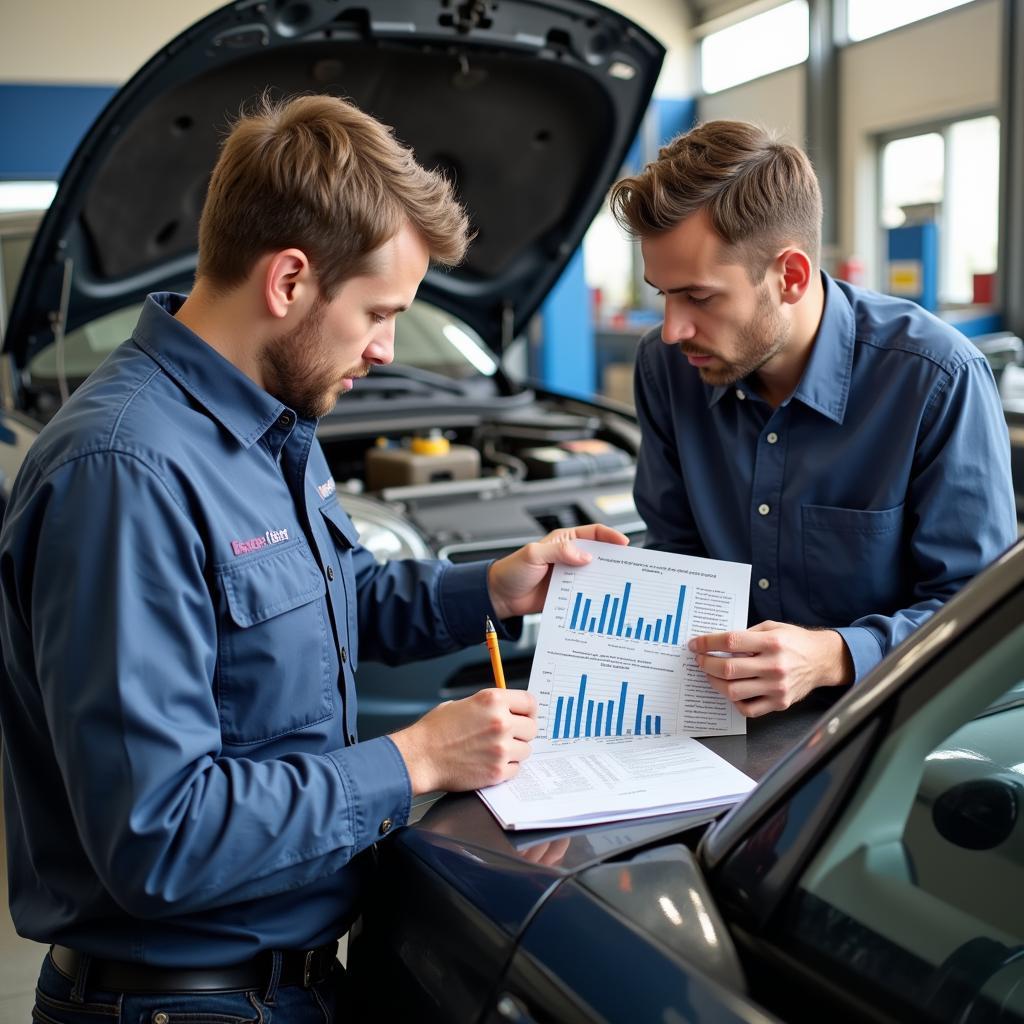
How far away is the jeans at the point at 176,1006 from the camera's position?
1128 mm

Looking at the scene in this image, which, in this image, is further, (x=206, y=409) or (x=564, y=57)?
(x=564, y=57)

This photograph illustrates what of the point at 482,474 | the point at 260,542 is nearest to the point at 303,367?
the point at 260,542

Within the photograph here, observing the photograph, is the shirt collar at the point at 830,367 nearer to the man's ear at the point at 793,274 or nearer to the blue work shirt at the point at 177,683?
the man's ear at the point at 793,274

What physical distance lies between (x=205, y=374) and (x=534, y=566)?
54 cm

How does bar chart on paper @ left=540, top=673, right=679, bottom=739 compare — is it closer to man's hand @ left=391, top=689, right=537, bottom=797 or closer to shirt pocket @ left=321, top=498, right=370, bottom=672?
man's hand @ left=391, top=689, right=537, bottom=797

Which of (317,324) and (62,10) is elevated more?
(62,10)

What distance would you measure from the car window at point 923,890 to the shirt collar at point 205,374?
0.74 m

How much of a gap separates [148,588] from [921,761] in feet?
2.29

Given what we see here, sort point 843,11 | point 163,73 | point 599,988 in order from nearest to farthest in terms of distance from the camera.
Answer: point 599,988, point 163,73, point 843,11

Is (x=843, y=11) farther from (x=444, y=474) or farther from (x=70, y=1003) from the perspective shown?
(x=70, y=1003)

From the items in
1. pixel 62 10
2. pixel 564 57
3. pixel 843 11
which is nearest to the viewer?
pixel 564 57

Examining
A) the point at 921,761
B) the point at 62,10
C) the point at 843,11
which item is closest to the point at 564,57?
the point at 921,761

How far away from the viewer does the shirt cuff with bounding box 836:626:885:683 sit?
4.61ft

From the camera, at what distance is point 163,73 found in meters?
2.29
